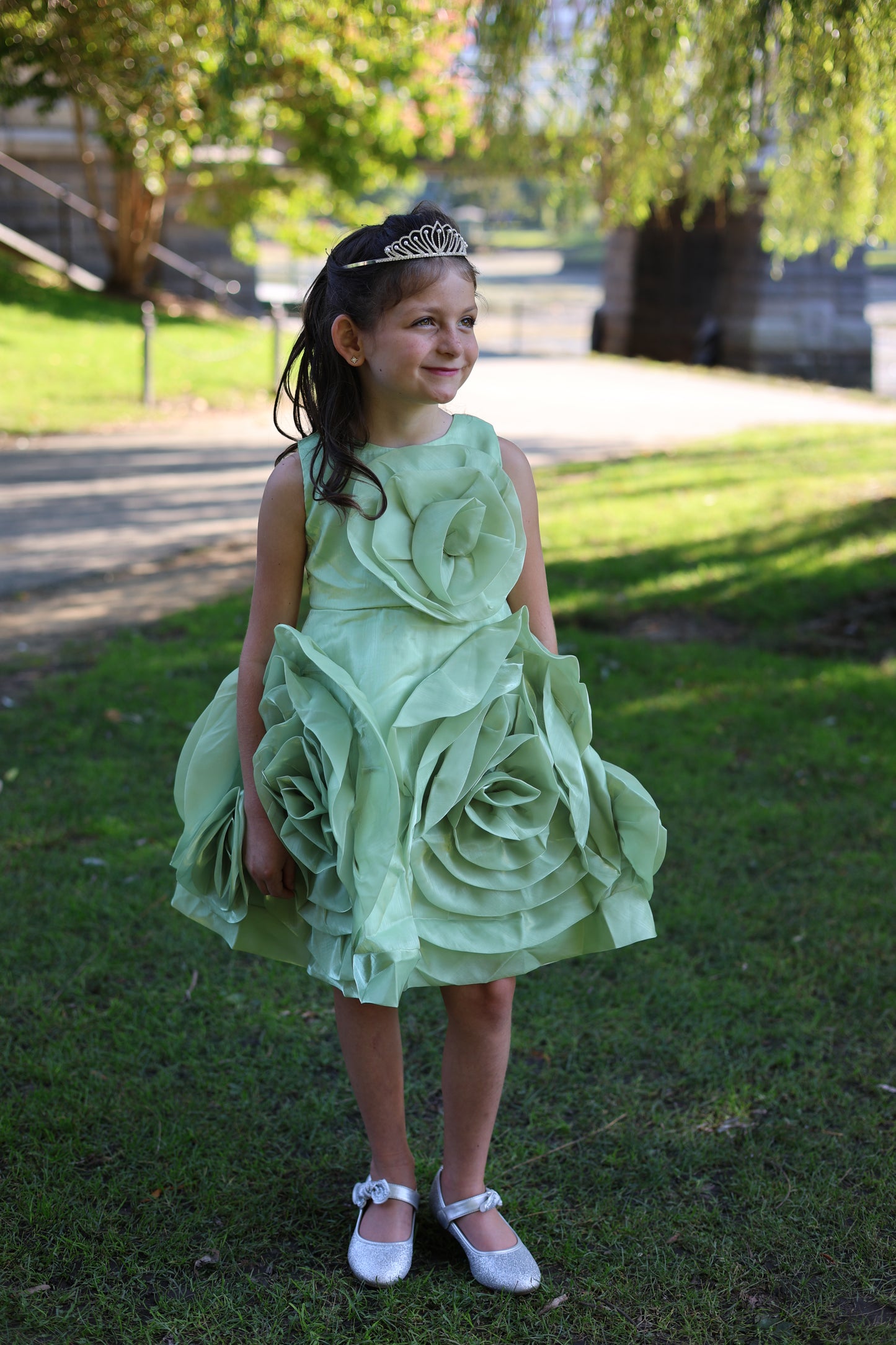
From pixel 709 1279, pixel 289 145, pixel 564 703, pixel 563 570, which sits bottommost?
pixel 709 1279

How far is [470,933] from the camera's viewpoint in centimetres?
203

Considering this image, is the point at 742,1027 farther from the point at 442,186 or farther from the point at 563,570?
the point at 442,186

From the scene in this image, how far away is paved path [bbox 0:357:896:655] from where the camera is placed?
22.1 feet

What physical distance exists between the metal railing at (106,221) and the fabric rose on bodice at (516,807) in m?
17.6

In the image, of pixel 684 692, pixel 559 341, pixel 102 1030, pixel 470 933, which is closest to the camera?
pixel 470 933

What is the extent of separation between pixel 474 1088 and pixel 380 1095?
0.17m

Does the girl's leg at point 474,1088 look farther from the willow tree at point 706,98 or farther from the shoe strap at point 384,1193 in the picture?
the willow tree at point 706,98

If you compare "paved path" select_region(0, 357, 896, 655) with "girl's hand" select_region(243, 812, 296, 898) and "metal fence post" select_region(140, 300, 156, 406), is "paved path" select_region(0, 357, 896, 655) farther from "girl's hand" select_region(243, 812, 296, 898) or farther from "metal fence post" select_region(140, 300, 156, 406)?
"girl's hand" select_region(243, 812, 296, 898)

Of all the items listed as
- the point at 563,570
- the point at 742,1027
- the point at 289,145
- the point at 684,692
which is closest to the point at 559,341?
the point at 289,145

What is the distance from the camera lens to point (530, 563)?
2.25 meters

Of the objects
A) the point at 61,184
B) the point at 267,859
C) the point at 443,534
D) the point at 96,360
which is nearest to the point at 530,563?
the point at 443,534

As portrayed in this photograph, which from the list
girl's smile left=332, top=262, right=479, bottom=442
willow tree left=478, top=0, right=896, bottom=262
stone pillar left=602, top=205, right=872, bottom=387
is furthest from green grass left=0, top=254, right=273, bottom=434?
girl's smile left=332, top=262, right=479, bottom=442

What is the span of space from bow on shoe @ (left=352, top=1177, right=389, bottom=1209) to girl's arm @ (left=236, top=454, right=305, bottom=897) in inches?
22.5

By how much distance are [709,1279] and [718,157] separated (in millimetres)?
5239
